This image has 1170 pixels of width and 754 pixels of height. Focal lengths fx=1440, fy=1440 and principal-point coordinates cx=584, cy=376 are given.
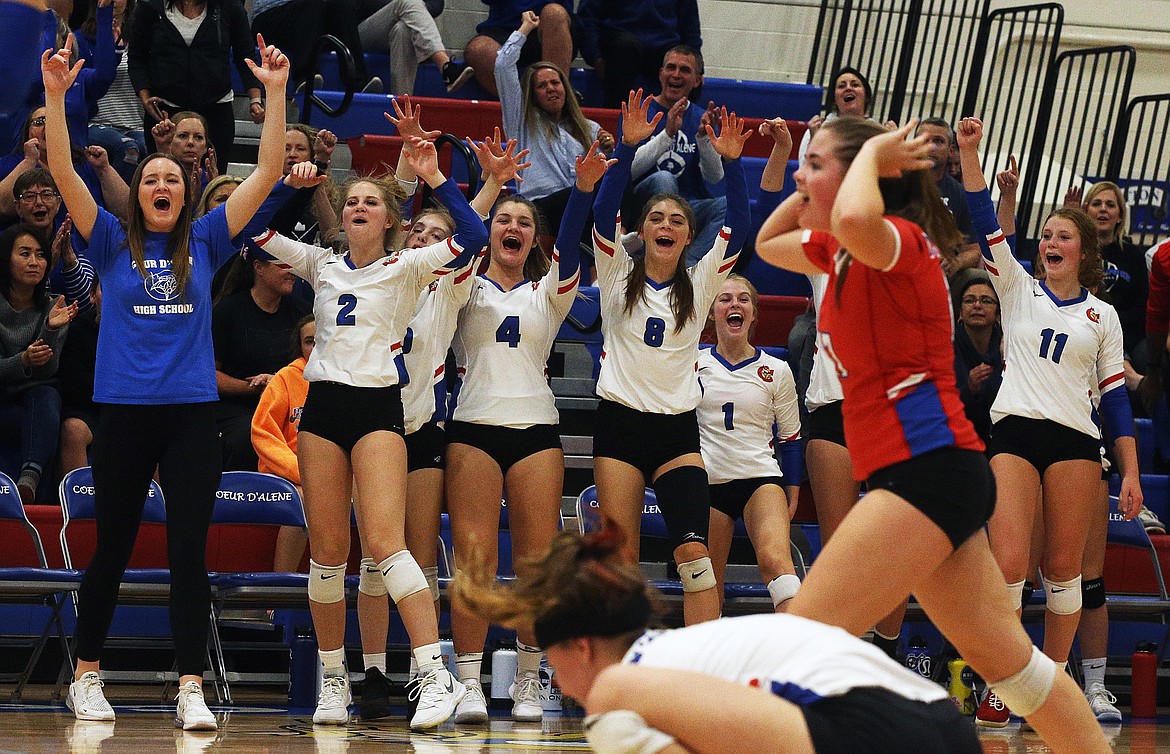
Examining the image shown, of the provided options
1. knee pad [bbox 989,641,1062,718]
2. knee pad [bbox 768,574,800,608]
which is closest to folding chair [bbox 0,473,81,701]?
knee pad [bbox 768,574,800,608]

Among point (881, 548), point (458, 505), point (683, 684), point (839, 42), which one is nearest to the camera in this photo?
point (683, 684)

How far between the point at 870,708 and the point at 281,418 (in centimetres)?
498

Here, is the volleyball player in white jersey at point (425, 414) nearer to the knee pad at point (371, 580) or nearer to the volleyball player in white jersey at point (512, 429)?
the knee pad at point (371, 580)

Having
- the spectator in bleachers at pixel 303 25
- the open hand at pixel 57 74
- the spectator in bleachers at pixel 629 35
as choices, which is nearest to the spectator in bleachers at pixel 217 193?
the open hand at pixel 57 74

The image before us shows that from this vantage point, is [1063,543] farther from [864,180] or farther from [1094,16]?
[1094,16]

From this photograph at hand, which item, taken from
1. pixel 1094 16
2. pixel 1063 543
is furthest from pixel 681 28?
pixel 1063 543

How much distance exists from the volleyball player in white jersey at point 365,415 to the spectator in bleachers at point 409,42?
477 cm

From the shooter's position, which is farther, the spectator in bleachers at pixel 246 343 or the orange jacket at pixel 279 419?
the spectator in bleachers at pixel 246 343

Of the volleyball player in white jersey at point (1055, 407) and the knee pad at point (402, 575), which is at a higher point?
the volleyball player in white jersey at point (1055, 407)

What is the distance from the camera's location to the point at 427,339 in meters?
6.23

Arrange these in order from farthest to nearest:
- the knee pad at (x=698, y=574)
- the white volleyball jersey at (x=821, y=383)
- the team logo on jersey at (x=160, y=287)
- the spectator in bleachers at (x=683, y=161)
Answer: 1. the spectator in bleachers at (x=683, y=161)
2. the white volleyball jersey at (x=821, y=383)
3. the knee pad at (x=698, y=574)
4. the team logo on jersey at (x=160, y=287)

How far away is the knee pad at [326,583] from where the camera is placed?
5.65 meters

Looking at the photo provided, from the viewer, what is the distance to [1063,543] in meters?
6.15

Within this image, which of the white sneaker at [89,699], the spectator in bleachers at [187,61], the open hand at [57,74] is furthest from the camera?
the spectator in bleachers at [187,61]
